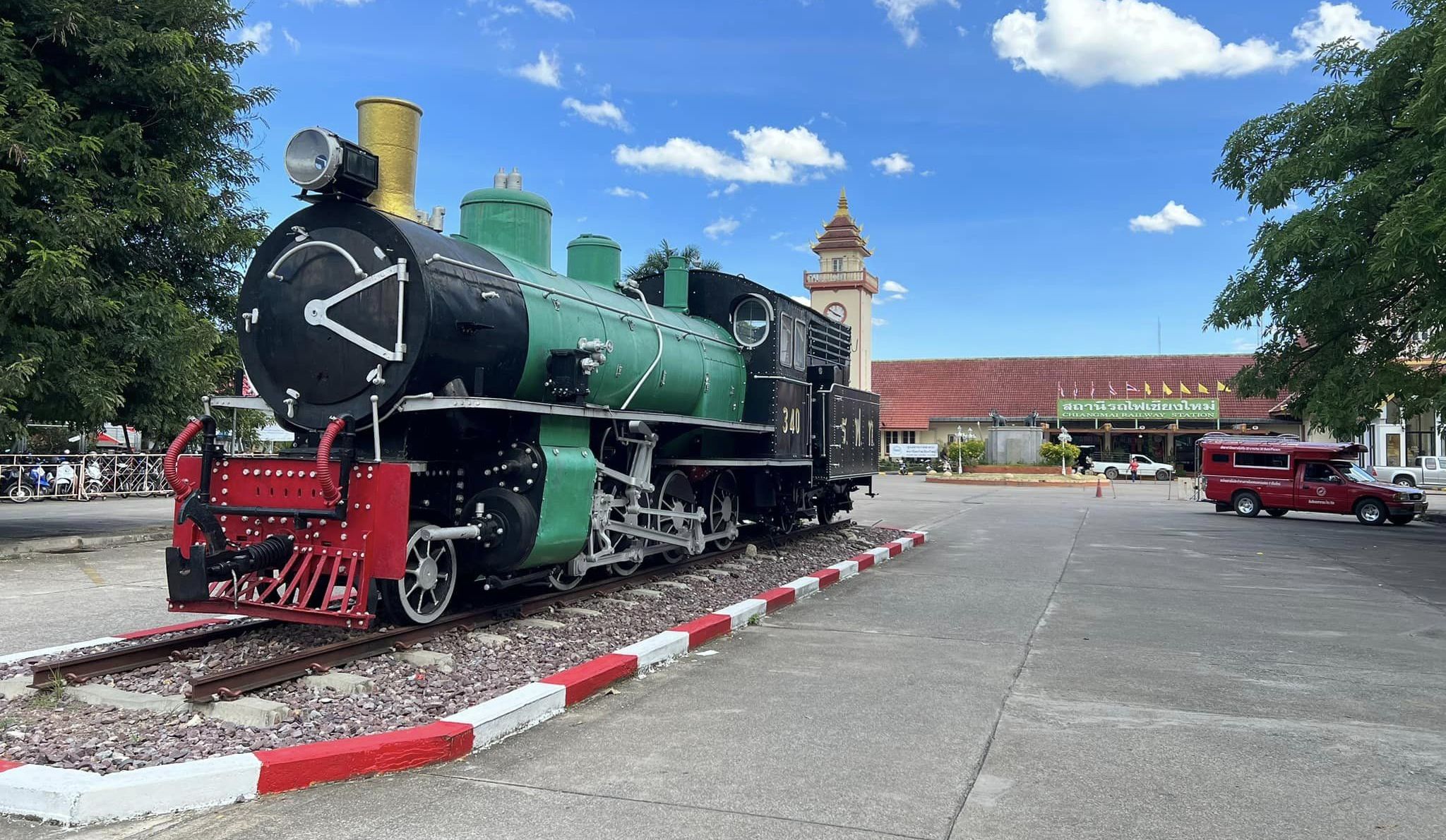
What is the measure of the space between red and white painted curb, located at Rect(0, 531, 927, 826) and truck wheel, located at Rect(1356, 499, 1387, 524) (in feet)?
71.7

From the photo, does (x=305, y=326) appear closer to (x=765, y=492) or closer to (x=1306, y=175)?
(x=765, y=492)

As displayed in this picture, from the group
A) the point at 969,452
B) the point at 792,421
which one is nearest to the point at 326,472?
the point at 792,421

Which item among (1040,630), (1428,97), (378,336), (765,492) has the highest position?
(1428,97)

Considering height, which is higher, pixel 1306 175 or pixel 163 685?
pixel 1306 175

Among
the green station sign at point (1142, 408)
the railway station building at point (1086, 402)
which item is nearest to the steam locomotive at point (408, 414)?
the railway station building at point (1086, 402)

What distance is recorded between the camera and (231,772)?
12.0 feet

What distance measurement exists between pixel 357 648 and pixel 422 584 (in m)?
0.66

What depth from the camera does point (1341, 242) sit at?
608 inches

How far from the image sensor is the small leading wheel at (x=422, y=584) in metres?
5.90

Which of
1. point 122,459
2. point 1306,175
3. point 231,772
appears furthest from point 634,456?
point 122,459

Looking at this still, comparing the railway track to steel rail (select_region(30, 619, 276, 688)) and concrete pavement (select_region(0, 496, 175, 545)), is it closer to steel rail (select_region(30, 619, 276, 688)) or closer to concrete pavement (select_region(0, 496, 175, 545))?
steel rail (select_region(30, 619, 276, 688))

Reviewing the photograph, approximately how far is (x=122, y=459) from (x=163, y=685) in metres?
21.1

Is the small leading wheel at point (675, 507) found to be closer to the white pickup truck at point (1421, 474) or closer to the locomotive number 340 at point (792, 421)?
the locomotive number 340 at point (792, 421)

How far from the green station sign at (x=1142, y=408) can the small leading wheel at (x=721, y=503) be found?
39265 mm
